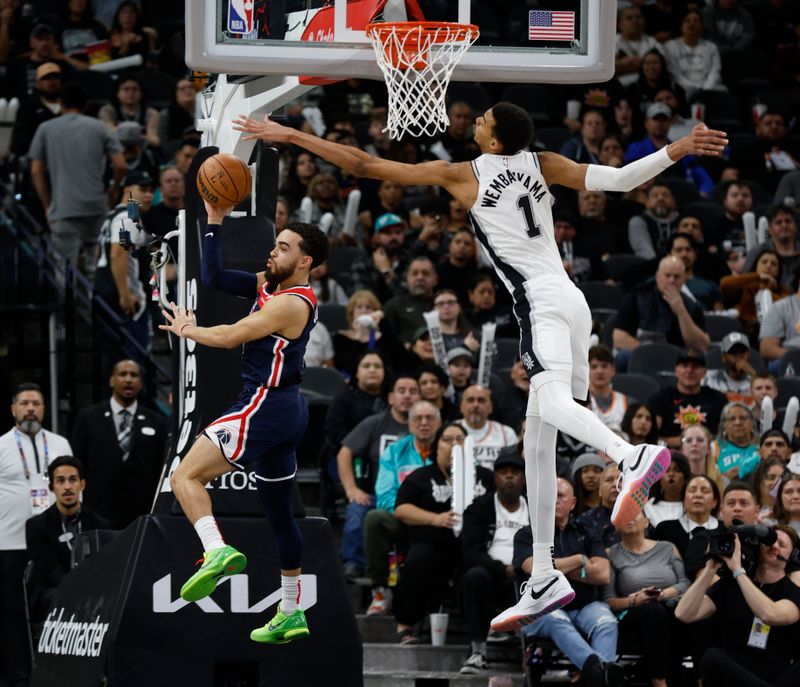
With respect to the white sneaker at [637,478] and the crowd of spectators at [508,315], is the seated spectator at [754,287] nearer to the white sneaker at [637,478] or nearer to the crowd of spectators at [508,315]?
the crowd of spectators at [508,315]

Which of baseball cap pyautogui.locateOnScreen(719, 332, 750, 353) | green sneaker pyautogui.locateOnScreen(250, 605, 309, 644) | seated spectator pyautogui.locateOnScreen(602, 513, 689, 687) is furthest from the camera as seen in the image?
baseball cap pyautogui.locateOnScreen(719, 332, 750, 353)

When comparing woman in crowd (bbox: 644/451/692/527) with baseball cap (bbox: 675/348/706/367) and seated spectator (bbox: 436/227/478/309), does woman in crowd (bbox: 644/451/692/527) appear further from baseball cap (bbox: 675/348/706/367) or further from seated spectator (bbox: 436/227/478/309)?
seated spectator (bbox: 436/227/478/309)

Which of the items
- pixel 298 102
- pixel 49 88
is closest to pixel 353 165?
pixel 49 88

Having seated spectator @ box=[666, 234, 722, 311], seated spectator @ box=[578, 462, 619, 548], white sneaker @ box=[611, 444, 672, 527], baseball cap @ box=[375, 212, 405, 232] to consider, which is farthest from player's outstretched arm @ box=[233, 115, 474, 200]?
seated spectator @ box=[666, 234, 722, 311]

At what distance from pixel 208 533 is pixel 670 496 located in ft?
15.9

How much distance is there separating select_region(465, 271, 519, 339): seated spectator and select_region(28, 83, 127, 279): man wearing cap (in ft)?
11.8

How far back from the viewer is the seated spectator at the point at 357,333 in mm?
14883

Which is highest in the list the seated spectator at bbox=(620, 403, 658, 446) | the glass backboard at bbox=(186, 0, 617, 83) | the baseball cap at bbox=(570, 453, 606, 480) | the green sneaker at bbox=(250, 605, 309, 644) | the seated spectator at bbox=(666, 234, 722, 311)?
the glass backboard at bbox=(186, 0, 617, 83)

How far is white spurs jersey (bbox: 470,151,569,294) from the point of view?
30.6ft

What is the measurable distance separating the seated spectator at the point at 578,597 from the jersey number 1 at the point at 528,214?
2.87m

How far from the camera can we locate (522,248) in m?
9.33

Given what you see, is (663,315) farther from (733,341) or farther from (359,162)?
(359,162)

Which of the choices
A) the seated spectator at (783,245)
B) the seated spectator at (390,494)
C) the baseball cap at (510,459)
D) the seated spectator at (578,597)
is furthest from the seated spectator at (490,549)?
the seated spectator at (783,245)

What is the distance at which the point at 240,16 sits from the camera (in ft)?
30.9
